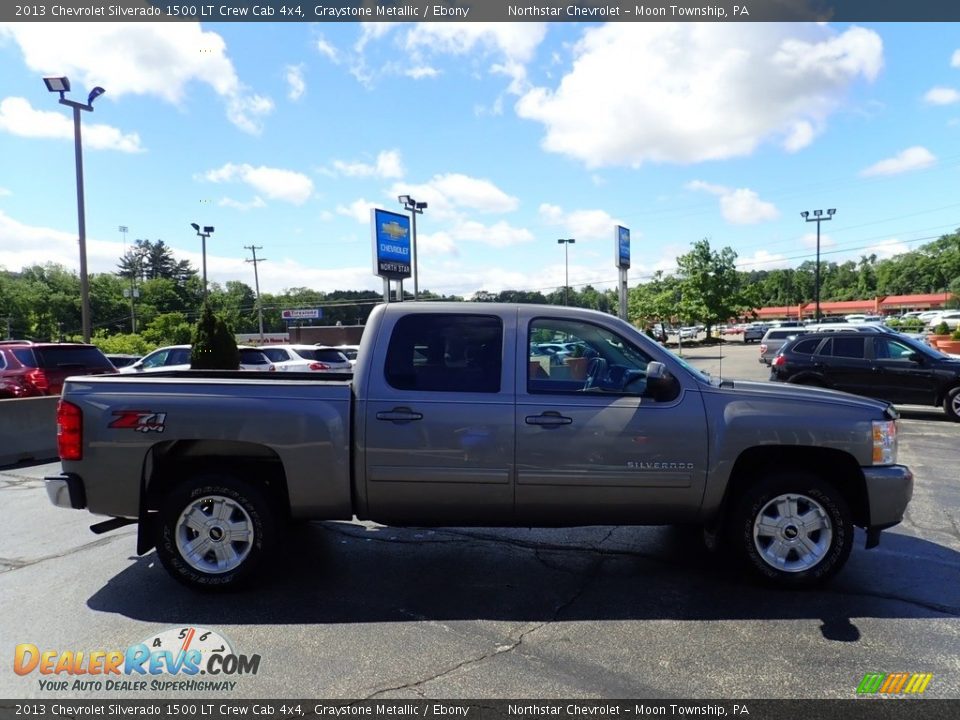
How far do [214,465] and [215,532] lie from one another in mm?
445

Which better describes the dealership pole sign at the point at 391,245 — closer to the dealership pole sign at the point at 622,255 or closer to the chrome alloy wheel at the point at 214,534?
the dealership pole sign at the point at 622,255

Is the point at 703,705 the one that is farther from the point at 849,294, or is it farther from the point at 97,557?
the point at 849,294

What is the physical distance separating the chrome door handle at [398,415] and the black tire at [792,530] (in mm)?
2247

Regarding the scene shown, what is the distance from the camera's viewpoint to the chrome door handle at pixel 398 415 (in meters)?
4.20

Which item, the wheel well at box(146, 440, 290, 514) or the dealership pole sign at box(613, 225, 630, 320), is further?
the dealership pole sign at box(613, 225, 630, 320)

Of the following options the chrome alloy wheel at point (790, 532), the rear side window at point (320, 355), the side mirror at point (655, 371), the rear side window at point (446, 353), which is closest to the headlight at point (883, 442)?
the chrome alloy wheel at point (790, 532)

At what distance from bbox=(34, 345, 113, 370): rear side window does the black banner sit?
11.9 m

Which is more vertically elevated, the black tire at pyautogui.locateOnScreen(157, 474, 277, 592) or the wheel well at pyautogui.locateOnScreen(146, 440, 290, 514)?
the wheel well at pyautogui.locateOnScreen(146, 440, 290, 514)

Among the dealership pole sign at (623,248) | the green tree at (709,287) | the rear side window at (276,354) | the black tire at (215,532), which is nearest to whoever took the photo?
the black tire at (215,532)

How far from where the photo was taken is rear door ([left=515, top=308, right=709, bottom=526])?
4.18 m

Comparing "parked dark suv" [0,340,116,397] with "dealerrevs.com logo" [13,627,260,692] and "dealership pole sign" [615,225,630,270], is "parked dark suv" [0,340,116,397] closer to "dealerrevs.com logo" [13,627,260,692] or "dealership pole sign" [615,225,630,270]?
"dealerrevs.com logo" [13,627,260,692]

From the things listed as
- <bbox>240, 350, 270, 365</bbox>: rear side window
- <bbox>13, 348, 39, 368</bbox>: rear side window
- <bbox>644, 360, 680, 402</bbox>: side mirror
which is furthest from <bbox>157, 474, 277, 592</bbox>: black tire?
<bbox>240, 350, 270, 365</bbox>: rear side window

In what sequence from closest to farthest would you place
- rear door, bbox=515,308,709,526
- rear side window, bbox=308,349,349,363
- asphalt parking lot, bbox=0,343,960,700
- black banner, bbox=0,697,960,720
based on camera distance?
black banner, bbox=0,697,960,720 < asphalt parking lot, bbox=0,343,960,700 < rear door, bbox=515,308,709,526 < rear side window, bbox=308,349,349,363

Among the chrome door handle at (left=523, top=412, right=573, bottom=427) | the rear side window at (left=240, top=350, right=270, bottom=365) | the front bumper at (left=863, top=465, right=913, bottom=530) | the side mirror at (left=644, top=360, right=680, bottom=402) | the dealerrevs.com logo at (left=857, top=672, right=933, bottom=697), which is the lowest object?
the dealerrevs.com logo at (left=857, top=672, right=933, bottom=697)
